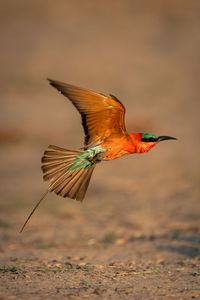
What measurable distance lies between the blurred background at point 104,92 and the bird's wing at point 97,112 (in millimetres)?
2088

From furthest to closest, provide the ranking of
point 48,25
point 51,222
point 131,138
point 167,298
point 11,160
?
point 48,25
point 11,160
point 51,222
point 131,138
point 167,298

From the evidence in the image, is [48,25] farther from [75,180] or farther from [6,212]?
[75,180]

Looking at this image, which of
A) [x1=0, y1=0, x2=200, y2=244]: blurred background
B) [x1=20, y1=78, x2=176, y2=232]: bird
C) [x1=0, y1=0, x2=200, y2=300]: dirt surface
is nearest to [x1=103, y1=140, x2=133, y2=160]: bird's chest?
[x1=20, y1=78, x2=176, y2=232]: bird

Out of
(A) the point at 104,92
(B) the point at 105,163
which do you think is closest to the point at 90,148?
(B) the point at 105,163

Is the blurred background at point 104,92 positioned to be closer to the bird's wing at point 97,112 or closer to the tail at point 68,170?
the tail at point 68,170

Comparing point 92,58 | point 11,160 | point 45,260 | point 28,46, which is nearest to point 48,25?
point 28,46

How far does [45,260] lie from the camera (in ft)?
14.3

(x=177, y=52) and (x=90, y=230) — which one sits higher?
(x=177, y=52)

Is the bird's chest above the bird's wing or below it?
below

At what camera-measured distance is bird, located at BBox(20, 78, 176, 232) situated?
3.81 m

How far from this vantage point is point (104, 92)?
46.5 feet

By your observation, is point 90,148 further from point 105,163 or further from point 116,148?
point 105,163

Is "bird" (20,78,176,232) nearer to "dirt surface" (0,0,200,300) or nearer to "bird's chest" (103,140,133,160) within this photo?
"bird's chest" (103,140,133,160)

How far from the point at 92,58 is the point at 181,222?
11795mm
